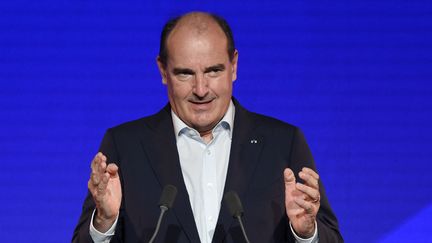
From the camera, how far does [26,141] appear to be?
3283 mm

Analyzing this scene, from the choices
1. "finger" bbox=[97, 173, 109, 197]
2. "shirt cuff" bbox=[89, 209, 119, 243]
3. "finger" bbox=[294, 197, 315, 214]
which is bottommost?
"shirt cuff" bbox=[89, 209, 119, 243]

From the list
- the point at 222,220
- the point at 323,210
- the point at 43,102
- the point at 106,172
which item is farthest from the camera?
the point at 43,102

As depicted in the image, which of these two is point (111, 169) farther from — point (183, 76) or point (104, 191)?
point (183, 76)

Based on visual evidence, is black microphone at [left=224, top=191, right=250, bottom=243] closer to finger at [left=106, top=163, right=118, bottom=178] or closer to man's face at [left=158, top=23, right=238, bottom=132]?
finger at [left=106, top=163, right=118, bottom=178]

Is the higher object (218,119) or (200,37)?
(200,37)

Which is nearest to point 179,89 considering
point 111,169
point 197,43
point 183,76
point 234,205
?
point 183,76

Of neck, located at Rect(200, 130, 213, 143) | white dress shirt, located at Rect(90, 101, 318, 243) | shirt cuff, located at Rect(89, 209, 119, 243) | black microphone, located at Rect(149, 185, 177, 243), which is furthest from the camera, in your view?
neck, located at Rect(200, 130, 213, 143)

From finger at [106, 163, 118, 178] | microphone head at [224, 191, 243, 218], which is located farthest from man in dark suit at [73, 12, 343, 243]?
microphone head at [224, 191, 243, 218]

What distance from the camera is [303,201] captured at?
2.04 metres

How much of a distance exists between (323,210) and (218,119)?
417 millimetres

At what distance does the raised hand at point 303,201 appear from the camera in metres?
2.02

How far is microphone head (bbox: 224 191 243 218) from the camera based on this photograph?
1.99 m

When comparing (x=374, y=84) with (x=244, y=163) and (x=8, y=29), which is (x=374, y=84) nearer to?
(x=244, y=163)

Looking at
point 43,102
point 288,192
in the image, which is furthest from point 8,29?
point 288,192
